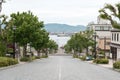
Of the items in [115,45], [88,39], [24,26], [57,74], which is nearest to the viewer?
[57,74]

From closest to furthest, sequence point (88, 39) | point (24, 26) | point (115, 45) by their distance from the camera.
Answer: point (24, 26) < point (115, 45) < point (88, 39)

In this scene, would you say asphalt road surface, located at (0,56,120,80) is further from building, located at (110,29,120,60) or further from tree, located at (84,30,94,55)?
tree, located at (84,30,94,55)

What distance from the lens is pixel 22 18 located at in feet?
244

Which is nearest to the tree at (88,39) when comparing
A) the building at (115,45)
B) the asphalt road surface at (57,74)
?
the building at (115,45)

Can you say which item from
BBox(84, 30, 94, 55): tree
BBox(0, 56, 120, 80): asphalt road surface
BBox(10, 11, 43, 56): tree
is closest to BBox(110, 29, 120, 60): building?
BBox(84, 30, 94, 55): tree

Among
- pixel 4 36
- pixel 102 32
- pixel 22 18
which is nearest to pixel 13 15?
pixel 22 18

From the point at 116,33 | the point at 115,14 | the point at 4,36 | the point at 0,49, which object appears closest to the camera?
the point at 115,14

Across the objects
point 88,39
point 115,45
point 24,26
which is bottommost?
point 115,45

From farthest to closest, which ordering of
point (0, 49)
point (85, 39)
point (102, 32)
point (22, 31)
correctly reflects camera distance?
point (102, 32), point (85, 39), point (22, 31), point (0, 49)

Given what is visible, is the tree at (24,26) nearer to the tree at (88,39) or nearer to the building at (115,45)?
the building at (115,45)

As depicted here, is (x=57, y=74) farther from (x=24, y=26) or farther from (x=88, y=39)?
(x=88, y=39)

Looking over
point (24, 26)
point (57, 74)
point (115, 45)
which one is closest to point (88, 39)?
point (115, 45)

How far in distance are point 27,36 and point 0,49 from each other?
15525mm

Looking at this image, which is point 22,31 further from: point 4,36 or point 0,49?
point 0,49
